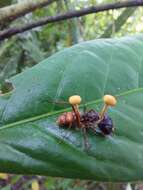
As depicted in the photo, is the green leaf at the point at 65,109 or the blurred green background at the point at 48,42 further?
the blurred green background at the point at 48,42

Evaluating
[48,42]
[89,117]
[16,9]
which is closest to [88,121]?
[89,117]

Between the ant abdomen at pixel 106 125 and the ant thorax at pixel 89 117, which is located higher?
the ant thorax at pixel 89 117

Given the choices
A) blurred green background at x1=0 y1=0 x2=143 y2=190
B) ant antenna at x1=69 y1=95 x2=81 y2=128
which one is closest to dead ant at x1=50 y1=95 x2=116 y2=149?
ant antenna at x1=69 y1=95 x2=81 y2=128

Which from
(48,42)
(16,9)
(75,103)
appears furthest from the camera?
(48,42)

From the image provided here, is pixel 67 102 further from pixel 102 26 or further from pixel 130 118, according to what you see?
pixel 102 26

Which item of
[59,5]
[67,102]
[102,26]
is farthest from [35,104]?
[102,26]

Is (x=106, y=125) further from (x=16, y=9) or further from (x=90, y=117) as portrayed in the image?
(x=16, y=9)

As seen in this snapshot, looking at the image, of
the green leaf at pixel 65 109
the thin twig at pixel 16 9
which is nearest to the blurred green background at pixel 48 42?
the thin twig at pixel 16 9

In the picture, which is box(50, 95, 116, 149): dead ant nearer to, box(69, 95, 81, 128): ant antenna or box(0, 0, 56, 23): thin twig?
box(69, 95, 81, 128): ant antenna

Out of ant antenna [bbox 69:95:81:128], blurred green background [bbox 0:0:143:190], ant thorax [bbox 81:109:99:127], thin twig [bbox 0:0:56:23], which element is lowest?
ant thorax [bbox 81:109:99:127]

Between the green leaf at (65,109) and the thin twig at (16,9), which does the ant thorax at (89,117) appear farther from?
the thin twig at (16,9)
